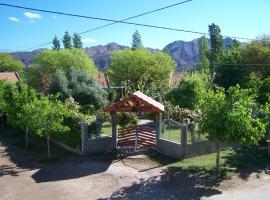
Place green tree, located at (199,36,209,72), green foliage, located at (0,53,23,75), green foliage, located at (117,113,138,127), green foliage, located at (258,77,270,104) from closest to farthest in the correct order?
green foliage, located at (258,77,270,104) < green foliage, located at (117,113,138,127) < green foliage, located at (0,53,23,75) < green tree, located at (199,36,209,72)

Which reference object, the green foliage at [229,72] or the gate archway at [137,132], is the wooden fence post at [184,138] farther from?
the green foliage at [229,72]

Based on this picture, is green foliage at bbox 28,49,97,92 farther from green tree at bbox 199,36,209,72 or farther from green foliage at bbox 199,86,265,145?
green tree at bbox 199,36,209,72

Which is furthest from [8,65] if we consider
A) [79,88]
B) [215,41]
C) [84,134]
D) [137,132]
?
[137,132]

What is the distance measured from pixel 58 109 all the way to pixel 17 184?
15.8ft

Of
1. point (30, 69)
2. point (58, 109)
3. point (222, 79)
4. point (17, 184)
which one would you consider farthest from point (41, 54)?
point (17, 184)

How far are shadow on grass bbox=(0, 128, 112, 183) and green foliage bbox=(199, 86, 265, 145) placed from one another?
5.59 m

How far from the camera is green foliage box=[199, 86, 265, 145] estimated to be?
1588 centimetres

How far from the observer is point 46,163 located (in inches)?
767

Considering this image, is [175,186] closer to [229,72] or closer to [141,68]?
[141,68]

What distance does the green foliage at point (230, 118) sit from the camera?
15.9m

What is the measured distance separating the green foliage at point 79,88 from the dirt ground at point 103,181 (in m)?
13.5

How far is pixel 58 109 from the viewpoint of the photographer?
A: 19734 mm

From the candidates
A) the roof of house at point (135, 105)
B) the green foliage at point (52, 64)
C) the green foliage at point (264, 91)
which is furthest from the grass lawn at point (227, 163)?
the green foliage at point (52, 64)

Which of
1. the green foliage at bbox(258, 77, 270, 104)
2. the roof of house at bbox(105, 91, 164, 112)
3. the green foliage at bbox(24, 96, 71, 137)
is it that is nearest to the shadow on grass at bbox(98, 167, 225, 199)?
the roof of house at bbox(105, 91, 164, 112)
